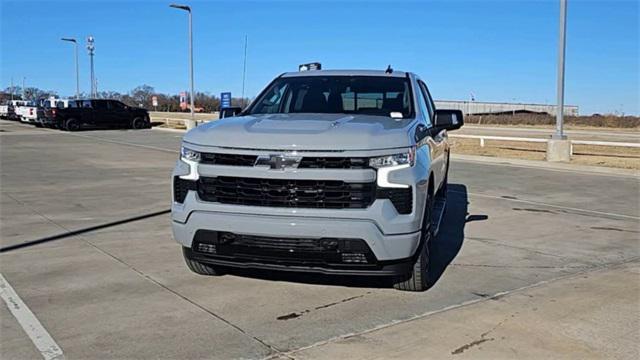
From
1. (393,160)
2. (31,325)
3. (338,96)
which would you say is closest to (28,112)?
(338,96)

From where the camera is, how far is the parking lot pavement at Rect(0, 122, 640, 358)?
13.9 feet

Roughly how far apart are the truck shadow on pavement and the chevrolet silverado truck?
532 mm

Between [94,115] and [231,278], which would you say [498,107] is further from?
[231,278]

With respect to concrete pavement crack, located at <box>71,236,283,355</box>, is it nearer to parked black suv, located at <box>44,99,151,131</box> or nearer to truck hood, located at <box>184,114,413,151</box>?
truck hood, located at <box>184,114,413,151</box>

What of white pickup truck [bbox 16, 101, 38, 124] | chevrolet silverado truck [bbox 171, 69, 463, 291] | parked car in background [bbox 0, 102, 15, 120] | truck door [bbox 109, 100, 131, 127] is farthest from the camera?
parked car in background [bbox 0, 102, 15, 120]

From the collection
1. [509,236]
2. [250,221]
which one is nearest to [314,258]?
[250,221]

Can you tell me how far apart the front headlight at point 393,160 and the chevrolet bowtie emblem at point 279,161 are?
1.80 ft

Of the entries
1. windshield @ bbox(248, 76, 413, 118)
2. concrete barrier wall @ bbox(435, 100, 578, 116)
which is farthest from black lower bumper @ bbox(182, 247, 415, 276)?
concrete barrier wall @ bbox(435, 100, 578, 116)

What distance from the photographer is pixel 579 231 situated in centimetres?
822

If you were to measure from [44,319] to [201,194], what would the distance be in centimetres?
144

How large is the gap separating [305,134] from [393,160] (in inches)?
27.0

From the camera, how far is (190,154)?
493cm

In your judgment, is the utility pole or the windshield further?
the utility pole

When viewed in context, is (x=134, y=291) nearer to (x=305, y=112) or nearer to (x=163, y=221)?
(x=305, y=112)
